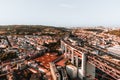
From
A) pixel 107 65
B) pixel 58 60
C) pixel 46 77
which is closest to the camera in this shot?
pixel 107 65

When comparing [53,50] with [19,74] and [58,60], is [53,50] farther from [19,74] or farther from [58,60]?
[19,74]

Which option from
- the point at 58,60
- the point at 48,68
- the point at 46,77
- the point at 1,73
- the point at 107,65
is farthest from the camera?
the point at 58,60

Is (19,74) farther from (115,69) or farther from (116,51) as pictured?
(116,51)

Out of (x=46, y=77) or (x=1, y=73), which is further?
(x=1, y=73)

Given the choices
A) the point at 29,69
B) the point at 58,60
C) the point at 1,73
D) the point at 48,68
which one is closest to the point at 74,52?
the point at 58,60

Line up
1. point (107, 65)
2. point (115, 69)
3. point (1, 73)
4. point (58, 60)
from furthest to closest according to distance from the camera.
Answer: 1. point (58, 60)
2. point (1, 73)
3. point (107, 65)
4. point (115, 69)

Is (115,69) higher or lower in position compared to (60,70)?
higher

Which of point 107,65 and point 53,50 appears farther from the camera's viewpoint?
point 53,50

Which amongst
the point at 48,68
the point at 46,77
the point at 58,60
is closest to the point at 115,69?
the point at 46,77

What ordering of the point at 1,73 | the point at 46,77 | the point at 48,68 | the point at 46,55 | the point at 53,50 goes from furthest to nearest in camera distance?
the point at 53,50, the point at 46,55, the point at 48,68, the point at 1,73, the point at 46,77
